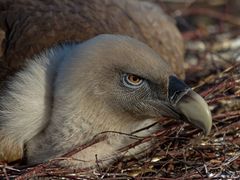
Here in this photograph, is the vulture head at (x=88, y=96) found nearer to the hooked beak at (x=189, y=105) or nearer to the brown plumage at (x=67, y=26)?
the hooked beak at (x=189, y=105)

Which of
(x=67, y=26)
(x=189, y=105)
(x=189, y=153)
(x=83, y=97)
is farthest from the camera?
(x=67, y=26)

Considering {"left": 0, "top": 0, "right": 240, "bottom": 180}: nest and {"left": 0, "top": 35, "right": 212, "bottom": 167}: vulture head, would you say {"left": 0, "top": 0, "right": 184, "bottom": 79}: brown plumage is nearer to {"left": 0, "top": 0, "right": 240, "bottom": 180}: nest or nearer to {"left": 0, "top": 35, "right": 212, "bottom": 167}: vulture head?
{"left": 0, "top": 35, "right": 212, "bottom": 167}: vulture head

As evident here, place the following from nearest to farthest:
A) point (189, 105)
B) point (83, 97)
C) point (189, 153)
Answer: point (189, 105) → point (83, 97) → point (189, 153)

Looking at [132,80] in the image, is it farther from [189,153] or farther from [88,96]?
[189,153]

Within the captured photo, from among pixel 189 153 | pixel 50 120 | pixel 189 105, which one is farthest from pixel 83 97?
pixel 189 153

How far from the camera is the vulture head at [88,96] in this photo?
4320 millimetres

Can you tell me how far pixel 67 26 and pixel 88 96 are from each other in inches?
26.3

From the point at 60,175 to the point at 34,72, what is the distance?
61 cm

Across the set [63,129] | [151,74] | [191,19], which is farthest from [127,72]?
[191,19]

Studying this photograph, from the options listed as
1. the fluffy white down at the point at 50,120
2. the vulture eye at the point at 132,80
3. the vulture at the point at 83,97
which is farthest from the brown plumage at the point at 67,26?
the vulture eye at the point at 132,80

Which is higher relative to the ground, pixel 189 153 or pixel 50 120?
pixel 50 120

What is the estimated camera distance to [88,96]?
4363 mm

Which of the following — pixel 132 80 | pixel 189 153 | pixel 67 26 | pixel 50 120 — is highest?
pixel 67 26

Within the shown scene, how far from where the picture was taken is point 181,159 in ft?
14.8
